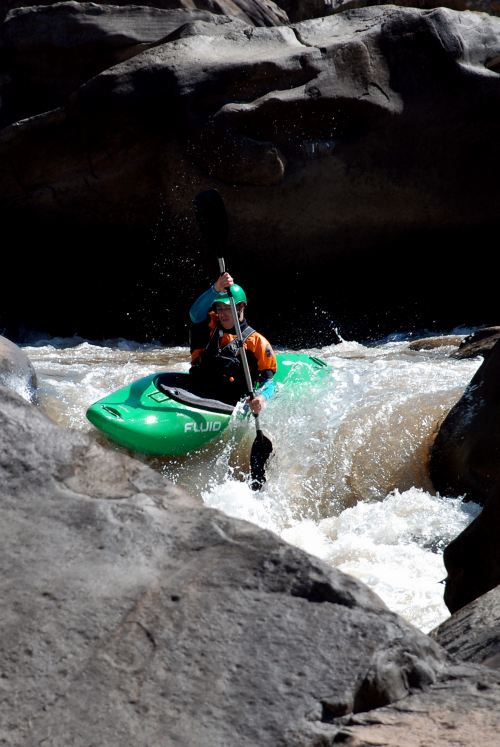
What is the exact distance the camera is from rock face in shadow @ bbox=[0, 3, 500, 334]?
9641 millimetres

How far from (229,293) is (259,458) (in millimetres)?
1028

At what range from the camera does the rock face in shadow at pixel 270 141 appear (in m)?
9.64

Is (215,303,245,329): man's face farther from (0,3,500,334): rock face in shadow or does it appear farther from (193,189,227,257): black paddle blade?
(0,3,500,334): rock face in shadow

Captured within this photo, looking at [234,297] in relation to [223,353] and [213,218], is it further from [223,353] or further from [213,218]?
[213,218]

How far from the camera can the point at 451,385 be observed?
622 centimetres

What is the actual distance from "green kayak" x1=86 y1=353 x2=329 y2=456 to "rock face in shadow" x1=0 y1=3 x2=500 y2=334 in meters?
4.42

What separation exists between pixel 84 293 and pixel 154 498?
951 centimetres

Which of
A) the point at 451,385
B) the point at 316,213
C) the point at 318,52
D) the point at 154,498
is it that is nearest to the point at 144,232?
the point at 316,213

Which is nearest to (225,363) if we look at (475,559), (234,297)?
(234,297)

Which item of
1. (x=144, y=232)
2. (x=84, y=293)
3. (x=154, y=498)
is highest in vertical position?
(x=154, y=498)

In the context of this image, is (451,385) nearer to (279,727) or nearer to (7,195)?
(279,727)

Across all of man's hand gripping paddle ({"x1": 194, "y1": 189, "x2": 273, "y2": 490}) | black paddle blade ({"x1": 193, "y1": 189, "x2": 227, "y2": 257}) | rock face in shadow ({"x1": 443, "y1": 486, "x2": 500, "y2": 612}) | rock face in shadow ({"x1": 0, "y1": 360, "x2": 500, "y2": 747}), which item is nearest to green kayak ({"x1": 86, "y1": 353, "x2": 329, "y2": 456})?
man's hand gripping paddle ({"x1": 194, "y1": 189, "x2": 273, "y2": 490})

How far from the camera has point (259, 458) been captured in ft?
18.0

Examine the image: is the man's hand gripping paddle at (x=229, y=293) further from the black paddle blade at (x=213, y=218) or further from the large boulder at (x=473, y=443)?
the large boulder at (x=473, y=443)
